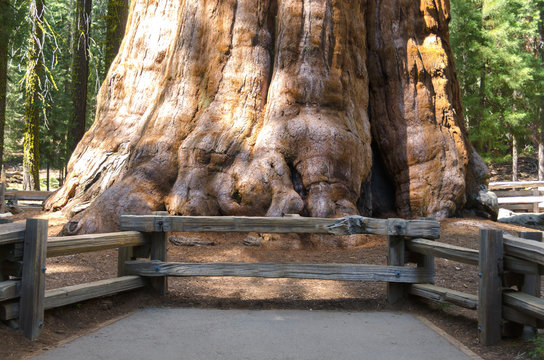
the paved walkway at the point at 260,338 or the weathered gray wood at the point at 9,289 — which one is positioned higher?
the weathered gray wood at the point at 9,289

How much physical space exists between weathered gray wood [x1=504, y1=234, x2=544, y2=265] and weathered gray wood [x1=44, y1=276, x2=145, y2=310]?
4199 mm

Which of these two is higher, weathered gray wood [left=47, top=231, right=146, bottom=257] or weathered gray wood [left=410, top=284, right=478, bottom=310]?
weathered gray wood [left=47, top=231, right=146, bottom=257]

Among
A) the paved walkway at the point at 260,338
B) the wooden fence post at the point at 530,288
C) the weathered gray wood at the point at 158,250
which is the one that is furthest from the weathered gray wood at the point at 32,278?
the wooden fence post at the point at 530,288

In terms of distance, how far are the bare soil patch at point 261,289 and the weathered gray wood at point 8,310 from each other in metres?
0.12

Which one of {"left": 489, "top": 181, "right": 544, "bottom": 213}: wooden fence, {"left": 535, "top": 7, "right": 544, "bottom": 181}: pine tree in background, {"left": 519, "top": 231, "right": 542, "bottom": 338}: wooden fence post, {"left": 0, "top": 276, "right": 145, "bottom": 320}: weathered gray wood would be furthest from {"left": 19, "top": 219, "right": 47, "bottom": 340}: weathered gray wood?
{"left": 535, "top": 7, "right": 544, "bottom": 181}: pine tree in background

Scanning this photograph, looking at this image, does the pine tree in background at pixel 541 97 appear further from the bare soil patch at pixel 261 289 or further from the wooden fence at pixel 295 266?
the wooden fence at pixel 295 266

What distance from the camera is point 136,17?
13219mm

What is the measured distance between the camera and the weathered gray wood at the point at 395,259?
6340 mm

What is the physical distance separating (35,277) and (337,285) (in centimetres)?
439

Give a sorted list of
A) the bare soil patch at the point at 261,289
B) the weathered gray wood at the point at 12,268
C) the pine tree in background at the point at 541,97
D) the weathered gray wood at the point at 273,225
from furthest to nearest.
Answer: the pine tree in background at the point at 541,97, the weathered gray wood at the point at 273,225, the bare soil patch at the point at 261,289, the weathered gray wood at the point at 12,268

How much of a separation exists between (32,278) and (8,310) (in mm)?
331

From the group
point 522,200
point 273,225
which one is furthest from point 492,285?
point 522,200

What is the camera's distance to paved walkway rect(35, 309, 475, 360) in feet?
14.3

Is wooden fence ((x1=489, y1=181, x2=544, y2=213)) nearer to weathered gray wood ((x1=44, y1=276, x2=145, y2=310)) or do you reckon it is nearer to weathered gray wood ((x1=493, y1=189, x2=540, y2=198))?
weathered gray wood ((x1=493, y1=189, x2=540, y2=198))
